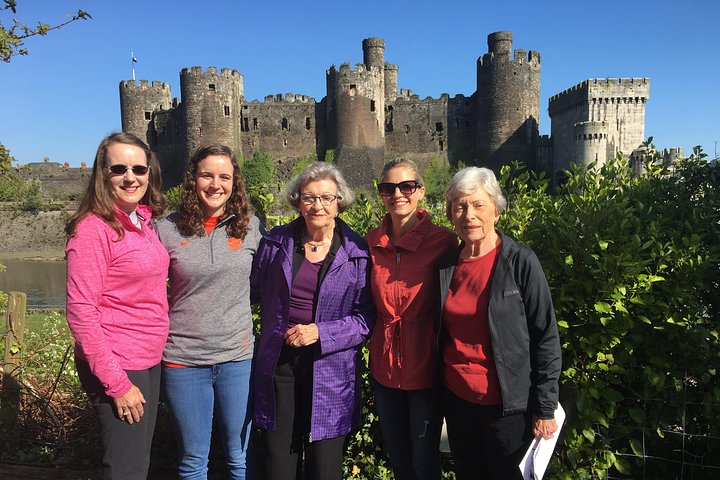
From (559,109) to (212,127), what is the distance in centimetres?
2338

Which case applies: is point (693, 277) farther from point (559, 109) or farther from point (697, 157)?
point (559, 109)

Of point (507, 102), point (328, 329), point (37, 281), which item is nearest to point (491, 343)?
point (328, 329)

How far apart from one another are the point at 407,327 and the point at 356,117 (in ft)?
99.4

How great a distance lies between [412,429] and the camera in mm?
2855

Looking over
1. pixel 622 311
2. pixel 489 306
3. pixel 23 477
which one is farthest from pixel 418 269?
pixel 23 477

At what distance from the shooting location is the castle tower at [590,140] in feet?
92.5

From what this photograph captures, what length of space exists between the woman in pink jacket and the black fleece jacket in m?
1.82

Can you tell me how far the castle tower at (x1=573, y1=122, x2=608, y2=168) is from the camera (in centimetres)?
2819

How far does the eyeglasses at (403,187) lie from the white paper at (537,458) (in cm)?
149

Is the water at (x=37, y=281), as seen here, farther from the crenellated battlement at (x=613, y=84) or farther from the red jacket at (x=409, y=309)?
the crenellated battlement at (x=613, y=84)

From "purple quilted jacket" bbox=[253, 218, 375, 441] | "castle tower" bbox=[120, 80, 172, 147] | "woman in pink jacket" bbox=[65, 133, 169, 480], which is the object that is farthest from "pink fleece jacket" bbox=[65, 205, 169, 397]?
"castle tower" bbox=[120, 80, 172, 147]

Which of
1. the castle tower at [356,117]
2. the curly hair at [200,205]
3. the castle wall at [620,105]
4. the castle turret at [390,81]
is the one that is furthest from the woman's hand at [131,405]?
the castle turret at [390,81]

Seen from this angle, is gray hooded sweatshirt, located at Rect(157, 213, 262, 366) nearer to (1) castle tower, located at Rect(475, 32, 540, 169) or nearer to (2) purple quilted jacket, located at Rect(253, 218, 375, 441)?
(2) purple quilted jacket, located at Rect(253, 218, 375, 441)

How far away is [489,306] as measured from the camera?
251 centimetres
